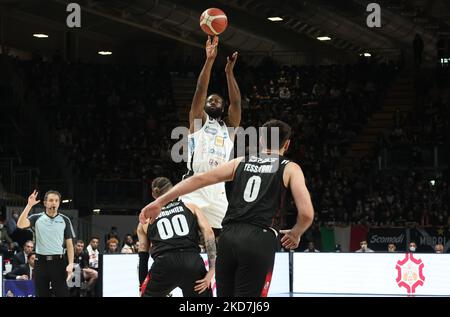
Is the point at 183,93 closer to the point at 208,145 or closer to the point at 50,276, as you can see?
the point at 50,276

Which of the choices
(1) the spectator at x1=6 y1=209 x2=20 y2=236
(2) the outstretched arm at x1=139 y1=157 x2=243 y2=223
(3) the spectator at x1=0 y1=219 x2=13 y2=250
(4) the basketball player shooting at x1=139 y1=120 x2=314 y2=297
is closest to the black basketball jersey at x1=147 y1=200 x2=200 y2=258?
(4) the basketball player shooting at x1=139 y1=120 x2=314 y2=297

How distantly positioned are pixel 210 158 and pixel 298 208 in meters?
2.90

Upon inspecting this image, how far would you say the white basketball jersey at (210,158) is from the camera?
9539mm

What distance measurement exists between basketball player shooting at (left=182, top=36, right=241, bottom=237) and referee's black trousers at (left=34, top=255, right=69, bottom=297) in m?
4.21

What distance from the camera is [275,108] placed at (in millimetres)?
31031

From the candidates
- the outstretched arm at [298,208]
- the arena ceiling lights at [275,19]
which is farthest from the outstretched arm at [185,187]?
the arena ceiling lights at [275,19]

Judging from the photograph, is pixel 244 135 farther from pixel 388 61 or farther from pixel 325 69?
pixel 388 61

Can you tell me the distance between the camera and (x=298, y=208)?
22.1 feet

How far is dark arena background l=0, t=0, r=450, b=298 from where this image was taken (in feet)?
83.5

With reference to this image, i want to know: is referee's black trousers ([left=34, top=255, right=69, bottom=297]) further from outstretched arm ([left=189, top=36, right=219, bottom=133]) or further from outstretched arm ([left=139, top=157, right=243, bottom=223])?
outstretched arm ([left=139, top=157, right=243, bottom=223])

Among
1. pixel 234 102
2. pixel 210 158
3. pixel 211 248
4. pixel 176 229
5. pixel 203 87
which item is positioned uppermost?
pixel 203 87

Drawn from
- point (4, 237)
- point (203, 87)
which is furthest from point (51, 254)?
point (4, 237)

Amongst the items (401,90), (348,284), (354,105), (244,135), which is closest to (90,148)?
(244,135)

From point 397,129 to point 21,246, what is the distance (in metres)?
13.5
